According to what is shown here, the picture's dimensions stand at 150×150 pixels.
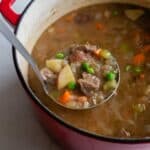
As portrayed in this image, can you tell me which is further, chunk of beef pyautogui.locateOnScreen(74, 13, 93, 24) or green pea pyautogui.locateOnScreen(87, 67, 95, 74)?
chunk of beef pyautogui.locateOnScreen(74, 13, 93, 24)

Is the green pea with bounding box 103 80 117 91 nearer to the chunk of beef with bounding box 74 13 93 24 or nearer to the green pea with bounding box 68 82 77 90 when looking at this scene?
the green pea with bounding box 68 82 77 90

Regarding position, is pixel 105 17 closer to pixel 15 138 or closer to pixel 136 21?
pixel 136 21

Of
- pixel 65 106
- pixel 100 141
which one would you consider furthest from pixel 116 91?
pixel 100 141

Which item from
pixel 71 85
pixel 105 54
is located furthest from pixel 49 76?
pixel 105 54

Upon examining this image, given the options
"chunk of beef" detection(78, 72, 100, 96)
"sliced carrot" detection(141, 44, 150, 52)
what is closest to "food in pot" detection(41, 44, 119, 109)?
"chunk of beef" detection(78, 72, 100, 96)

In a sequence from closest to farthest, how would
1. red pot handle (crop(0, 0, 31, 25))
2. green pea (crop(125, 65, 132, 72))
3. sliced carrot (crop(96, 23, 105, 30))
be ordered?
1. red pot handle (crop(0, 0, 31, 25))
2. green pea (crop(125, 65, 132, 72))
3. sliced carrot (crop(96, 23, 105, 30))

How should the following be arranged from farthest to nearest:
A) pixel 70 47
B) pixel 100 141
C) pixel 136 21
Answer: pixel 136 21
pixel 70 47
pixel 100 141

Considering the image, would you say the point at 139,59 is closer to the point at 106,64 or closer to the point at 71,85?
the point at 106,64
